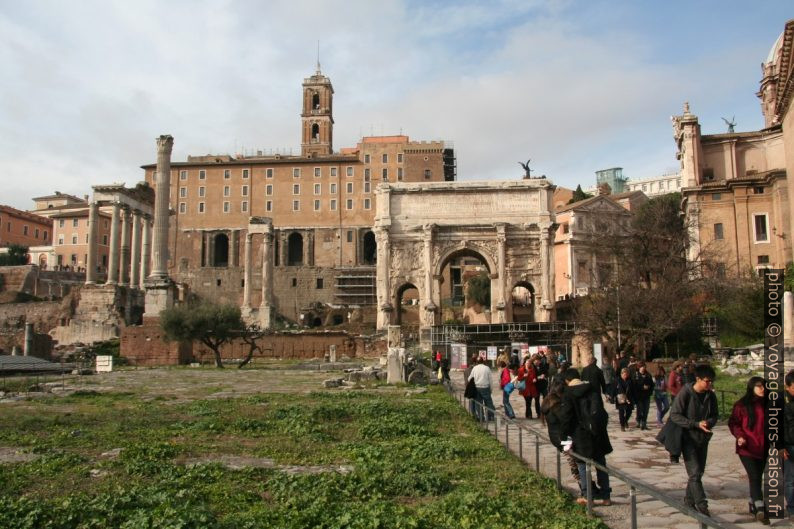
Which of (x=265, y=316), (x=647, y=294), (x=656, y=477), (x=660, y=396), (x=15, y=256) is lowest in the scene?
(x=656, y=477)

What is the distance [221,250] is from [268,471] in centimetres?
8122

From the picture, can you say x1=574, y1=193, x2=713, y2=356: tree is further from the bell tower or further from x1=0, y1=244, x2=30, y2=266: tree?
x1=0, y1=244, x2=30, y2=266: tree

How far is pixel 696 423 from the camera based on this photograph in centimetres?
699

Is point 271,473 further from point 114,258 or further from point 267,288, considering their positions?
point 267,288

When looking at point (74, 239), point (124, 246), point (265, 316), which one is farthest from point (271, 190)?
point (124, 246)

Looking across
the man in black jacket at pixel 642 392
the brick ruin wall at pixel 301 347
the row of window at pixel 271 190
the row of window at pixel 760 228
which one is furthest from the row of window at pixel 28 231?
the man in black jacket at pixel 642 392

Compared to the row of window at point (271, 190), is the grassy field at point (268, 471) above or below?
below

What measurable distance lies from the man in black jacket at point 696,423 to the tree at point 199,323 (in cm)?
3044

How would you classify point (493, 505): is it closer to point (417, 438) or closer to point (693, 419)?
point (693, 419)

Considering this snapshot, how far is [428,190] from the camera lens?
46.6 meters

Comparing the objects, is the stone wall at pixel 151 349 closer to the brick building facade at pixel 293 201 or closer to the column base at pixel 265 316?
the column base at pixel 265 316

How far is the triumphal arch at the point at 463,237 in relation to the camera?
4528 cm

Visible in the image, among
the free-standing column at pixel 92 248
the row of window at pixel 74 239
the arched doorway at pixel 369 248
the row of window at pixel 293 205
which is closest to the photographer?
the free-standing column at pixel 92 248

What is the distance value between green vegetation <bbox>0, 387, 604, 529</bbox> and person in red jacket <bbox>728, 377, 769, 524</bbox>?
1.57 metres
